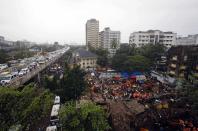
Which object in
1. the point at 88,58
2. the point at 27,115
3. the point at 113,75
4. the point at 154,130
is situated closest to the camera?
the point at 27,115

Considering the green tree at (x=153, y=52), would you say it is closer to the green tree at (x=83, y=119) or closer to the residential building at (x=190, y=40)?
the green tree at (x=83, y=119)

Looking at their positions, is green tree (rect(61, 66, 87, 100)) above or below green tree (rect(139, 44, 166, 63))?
below

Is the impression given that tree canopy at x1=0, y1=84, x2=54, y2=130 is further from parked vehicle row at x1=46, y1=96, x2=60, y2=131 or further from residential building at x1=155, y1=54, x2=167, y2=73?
residential building at x1=155, y1=54, x2=167, y2=73

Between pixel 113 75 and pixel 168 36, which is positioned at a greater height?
pixel 168 36

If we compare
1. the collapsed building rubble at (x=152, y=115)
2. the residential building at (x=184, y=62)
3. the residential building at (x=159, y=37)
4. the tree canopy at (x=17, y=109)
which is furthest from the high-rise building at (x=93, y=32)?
the tree canopy at (x=17, y=109)

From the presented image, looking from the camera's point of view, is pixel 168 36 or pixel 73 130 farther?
pixel 168 36

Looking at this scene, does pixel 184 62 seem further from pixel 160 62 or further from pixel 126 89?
pixel 126 89

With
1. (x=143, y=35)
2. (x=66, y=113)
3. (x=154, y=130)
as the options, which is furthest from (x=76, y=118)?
(x=143, y=35)

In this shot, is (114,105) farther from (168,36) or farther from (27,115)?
(168,36)

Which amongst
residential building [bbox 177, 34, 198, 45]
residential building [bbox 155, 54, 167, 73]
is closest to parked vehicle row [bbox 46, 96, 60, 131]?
residential building [bbox 155, 54, 167, 73]
